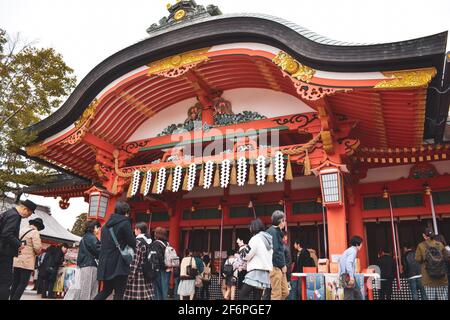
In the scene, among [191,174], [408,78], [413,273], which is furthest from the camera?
[191,174]

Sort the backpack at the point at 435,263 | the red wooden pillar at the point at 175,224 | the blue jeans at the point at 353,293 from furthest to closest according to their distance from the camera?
the red wooden pillar at the point at 175,224, the backpack at the point at 435,263, the blue jeans at the point at 353,293

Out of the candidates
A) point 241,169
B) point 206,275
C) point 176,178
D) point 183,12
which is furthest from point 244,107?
point 206,275

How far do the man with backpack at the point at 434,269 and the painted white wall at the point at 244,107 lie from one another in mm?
3773

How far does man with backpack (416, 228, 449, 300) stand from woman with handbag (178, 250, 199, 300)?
4.84 m

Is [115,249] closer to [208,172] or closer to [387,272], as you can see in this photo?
[208,172]

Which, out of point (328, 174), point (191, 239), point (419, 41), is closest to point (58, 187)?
point (191, 239)

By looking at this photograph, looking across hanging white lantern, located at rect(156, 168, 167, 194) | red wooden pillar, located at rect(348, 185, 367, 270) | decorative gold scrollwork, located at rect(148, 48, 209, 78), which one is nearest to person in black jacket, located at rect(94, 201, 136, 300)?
hanging white lantern, located at rect(156, 168, 167, 194)

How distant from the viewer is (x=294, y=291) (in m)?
7.24

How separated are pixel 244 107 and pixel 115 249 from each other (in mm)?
5466

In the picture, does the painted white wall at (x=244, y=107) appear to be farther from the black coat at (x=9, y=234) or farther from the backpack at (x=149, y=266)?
the black coat at (x=9, y=234)

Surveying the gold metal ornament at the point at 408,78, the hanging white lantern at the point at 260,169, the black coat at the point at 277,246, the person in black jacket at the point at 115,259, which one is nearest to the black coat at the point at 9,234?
the person in black jacket at the point at 115,259

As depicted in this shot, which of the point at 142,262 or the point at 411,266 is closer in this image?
the point at 142,262

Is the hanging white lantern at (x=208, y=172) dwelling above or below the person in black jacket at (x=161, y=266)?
above

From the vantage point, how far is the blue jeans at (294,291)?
717cm
